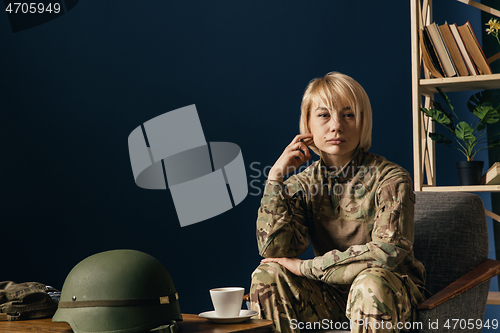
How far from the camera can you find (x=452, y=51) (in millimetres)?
2033

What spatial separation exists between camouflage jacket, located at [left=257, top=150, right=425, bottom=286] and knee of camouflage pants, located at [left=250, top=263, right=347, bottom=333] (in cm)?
6

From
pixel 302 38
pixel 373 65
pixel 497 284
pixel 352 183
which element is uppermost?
pixel 302 38

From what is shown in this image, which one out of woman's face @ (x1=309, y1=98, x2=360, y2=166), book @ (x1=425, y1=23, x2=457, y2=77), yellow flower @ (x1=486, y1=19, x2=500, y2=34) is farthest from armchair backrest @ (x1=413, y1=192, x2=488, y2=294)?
yellow flower @ (x1=486, y1=19, x2=500, y2=34)

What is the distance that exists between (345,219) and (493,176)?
0.84 m

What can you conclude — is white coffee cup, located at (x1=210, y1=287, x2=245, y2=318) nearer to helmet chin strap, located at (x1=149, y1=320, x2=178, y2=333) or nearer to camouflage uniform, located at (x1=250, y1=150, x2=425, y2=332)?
helmet chin strap, located at (x1=149, y1=320, x2=178, y2=333)

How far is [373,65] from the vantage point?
2.52 m

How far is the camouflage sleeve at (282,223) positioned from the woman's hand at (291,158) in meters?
0.03

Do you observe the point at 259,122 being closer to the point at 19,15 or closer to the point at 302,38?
the point at 302,38

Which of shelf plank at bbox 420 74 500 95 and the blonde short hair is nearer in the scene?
the blonde short hair

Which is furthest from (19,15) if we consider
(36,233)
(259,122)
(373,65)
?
(373,65)

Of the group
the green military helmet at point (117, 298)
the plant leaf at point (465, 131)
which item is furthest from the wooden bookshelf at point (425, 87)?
the green military helmet at point (117, 298)

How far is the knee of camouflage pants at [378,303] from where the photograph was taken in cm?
114

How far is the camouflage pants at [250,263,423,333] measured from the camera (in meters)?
1.15

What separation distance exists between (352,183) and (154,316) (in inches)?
29.8
